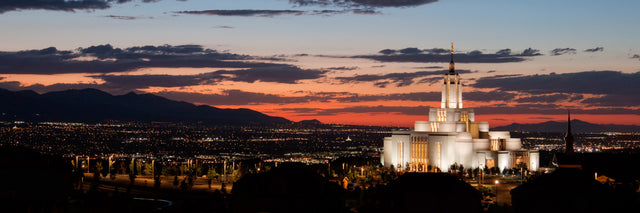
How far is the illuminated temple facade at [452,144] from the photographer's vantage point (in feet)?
453

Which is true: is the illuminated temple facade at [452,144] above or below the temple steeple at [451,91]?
below

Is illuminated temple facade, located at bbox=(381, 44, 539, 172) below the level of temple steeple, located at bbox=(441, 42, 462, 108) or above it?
below

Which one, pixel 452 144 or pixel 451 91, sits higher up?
pixel 451 91

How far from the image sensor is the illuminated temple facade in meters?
138

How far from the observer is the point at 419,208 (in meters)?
45.4

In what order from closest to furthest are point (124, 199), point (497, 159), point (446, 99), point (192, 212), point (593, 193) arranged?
point (593, 193) → point (192, 212) → point (124, 199) → point (497, 159) → point (446, 99)

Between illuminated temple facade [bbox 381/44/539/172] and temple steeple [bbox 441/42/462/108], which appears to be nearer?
illuminated temple facade [bbox 381/44/539/172]

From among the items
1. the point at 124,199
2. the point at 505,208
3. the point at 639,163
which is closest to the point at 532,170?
the point at 639,163

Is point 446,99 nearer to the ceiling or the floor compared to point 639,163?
nearer to the ceiling

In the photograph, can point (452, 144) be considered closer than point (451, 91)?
Yes

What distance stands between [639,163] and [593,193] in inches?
2188

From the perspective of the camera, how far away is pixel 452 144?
456 ft

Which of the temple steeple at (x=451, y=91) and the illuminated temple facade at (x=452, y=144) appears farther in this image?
the temple steeple at (x=451, y=91)

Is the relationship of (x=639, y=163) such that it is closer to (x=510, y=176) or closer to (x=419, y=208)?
(x=510, y=176)
